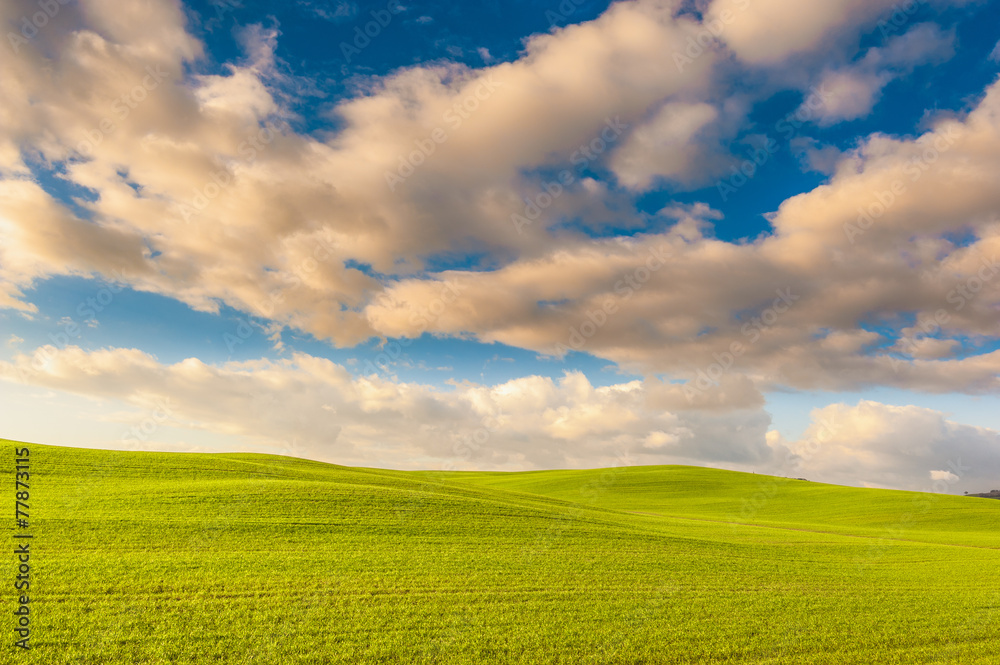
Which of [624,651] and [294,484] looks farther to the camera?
[294,484]

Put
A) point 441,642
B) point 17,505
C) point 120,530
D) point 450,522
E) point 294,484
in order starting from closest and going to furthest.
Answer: point 441,642
point 120,530
point 17,505
point 450,522
point 294,484

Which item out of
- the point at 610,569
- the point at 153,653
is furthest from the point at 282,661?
the point at 610,569

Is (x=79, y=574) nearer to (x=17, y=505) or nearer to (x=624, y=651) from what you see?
(x=17, y=505)

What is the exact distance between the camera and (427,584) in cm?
1872

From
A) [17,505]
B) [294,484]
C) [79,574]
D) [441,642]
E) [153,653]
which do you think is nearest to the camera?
[153,653]

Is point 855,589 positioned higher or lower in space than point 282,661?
lower

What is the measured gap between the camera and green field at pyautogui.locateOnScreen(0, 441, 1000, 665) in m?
13.8

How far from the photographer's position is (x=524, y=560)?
2358 cm

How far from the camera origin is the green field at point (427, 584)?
13758 millimetres

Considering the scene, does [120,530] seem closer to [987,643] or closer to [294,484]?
[294,484]

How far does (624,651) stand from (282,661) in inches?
358

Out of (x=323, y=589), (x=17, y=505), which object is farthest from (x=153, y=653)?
(x=17, y=505)

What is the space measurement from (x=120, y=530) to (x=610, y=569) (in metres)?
22.0

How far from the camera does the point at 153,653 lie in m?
12.3
